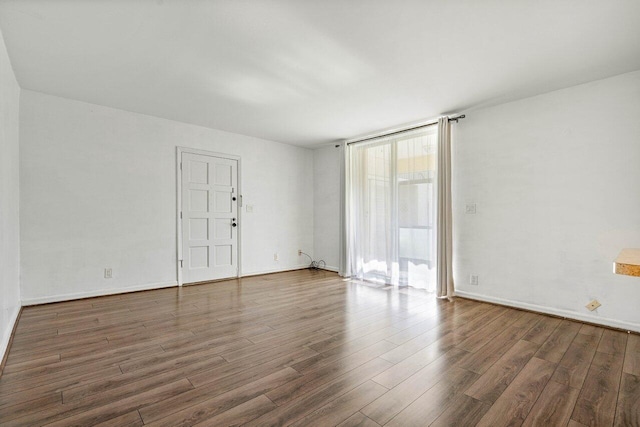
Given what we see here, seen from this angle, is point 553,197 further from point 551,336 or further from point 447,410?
point 447,410

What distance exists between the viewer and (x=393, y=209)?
5.06m

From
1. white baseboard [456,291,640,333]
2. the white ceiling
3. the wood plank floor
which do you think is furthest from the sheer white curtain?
the wood plank floor

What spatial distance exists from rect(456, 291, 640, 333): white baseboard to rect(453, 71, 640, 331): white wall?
0.01 metres

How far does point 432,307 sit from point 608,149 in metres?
2.55

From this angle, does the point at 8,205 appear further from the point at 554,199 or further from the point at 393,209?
the point at 554,199

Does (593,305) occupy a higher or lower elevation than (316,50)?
lower

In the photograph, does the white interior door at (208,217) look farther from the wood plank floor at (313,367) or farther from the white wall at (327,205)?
the white wall at (327,205)

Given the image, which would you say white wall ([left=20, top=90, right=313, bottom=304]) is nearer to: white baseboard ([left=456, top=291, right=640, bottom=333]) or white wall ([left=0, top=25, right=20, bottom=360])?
white wall ([left=0, top=25, right=20, bottom=360])

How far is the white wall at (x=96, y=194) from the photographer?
374cm

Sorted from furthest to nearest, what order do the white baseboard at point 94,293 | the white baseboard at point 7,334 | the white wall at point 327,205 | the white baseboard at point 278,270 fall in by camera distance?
the white wall at point 327,205, the white baseboard at point 278,270, the white baseboard at point 94,293, the white baseboard at point 7,334

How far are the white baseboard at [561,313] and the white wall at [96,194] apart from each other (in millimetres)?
4588

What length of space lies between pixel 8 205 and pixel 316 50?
3227 mm

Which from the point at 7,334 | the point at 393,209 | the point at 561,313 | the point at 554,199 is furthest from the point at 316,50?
the point at 561,313

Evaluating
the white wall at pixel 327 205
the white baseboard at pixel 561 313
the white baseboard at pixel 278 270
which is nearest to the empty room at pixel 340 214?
the white baseboard at pixel 561 313
